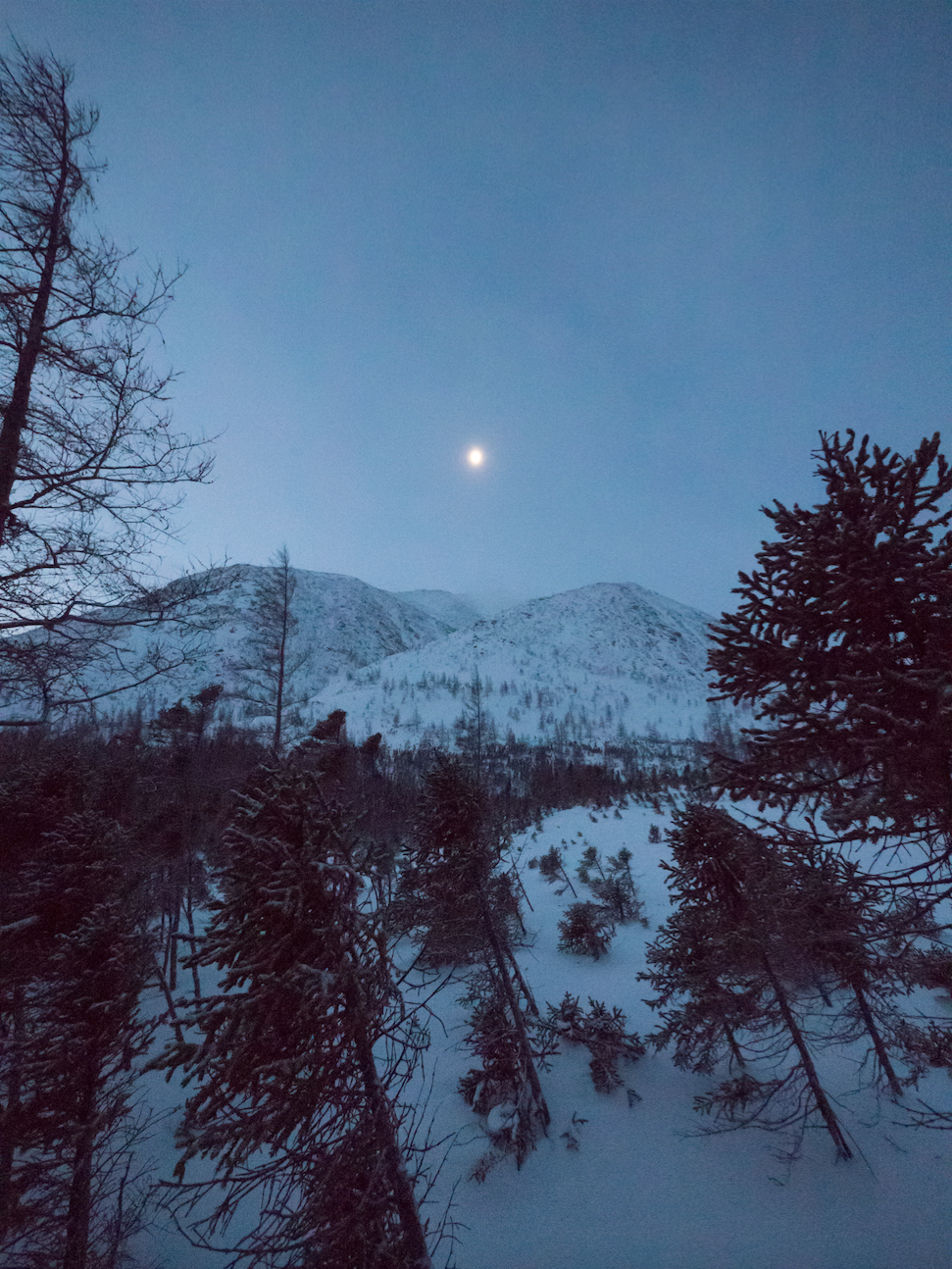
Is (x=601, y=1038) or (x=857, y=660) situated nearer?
(x=857, y=660)

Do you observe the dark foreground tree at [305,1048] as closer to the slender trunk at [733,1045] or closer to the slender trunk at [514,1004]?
the slender trunk at [514,1004]

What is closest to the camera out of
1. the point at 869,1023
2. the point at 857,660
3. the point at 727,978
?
the point at 857,660

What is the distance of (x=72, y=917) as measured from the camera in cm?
798

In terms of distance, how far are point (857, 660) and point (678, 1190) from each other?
11604 mm

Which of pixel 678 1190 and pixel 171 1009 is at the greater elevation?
pixel 171 1009

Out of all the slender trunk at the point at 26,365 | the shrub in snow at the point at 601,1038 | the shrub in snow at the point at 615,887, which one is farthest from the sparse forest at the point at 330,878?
the shrub in snow at the point at 615,887

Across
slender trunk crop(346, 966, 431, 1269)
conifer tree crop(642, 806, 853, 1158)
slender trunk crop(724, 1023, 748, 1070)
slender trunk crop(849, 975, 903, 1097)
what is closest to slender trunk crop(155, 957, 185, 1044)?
slender trunk crop(346, 966, 431, 1269)

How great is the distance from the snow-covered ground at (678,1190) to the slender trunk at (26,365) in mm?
9188

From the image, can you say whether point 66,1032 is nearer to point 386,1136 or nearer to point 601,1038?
point 386,1136

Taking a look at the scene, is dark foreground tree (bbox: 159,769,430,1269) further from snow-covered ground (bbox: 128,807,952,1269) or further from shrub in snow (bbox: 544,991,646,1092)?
shrub in snow (bbox: 544,991,646,1092)

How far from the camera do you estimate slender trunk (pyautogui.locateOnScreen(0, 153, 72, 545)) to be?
457 cm

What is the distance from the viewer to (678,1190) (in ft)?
29.3

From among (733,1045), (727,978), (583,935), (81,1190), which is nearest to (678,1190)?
(733,1045)

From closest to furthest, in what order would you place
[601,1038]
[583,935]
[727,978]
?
[727,978], [601,1038], [583,935]
